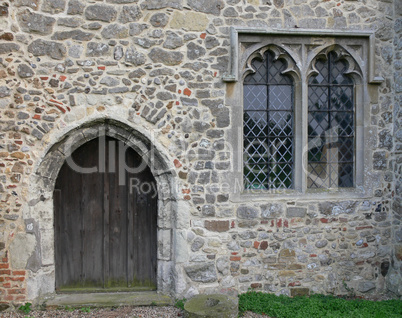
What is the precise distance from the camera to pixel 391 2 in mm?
5094

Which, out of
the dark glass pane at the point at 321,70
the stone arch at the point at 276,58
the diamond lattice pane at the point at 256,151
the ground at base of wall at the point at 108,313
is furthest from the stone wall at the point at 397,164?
the ground at base of wall at the point at 108,313

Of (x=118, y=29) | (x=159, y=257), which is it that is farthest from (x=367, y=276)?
(x=118, y=29)

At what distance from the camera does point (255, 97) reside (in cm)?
512

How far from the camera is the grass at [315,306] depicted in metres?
4.46

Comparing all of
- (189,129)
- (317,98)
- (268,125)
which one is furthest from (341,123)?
(189,129)

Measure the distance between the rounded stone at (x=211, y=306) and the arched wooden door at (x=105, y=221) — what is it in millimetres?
1088

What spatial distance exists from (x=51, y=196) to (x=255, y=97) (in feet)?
10.4

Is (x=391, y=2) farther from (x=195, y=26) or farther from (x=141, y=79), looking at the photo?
(x=141, y=79)

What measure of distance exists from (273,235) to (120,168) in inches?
95.4

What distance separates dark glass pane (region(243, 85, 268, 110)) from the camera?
5.09m

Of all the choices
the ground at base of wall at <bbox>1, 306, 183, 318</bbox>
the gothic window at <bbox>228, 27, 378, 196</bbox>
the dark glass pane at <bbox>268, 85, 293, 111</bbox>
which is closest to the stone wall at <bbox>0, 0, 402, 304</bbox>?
the gothic window at <bbox>228, 27, 378, 196</bbox>

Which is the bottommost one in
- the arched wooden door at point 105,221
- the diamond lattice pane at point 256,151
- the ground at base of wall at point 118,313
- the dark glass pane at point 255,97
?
the ground at base of wall at point 118,313

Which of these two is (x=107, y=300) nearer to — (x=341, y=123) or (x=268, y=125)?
(x=268, y=125)

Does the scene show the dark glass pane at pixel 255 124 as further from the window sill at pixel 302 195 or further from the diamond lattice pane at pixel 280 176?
the window sill at pixel 302 195
